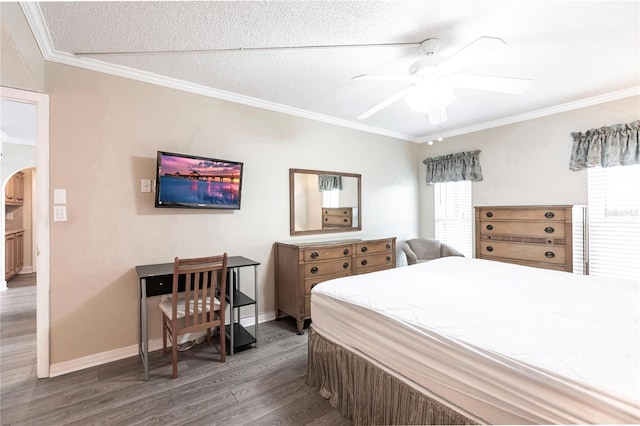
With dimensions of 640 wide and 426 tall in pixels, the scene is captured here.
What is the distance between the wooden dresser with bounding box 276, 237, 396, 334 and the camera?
121 inches

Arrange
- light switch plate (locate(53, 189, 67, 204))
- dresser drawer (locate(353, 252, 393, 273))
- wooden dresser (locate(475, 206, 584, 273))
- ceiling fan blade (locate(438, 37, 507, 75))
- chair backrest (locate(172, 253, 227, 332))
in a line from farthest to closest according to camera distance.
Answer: dresser drawer (locate(353, 252, 393, 273)), wooden dresser (locate(475, 206, 584, 273)), light switch plate (locate(53, 189, 67, 204)), chair backrest (locate(172, 253, 227, 332)), ceiling fan blade (locate(438, 37, 507, 75))

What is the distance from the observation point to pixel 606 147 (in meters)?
3.08

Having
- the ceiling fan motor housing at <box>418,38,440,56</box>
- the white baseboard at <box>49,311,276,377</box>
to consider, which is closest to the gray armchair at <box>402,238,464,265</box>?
the ceiling fan motor housing at <box>418,38,440,56</box>

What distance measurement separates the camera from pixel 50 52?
2.21 m

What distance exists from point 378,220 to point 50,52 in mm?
4023

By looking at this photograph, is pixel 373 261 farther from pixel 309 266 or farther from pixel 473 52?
pixel 473 52

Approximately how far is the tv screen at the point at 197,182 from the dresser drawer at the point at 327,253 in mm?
926

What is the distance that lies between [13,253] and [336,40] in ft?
23.1

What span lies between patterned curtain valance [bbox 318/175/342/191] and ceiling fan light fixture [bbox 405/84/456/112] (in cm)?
183

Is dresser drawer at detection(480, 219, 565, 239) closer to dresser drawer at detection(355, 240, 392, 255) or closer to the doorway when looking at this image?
dresser drawer at detection(355, 240, 392, 255)

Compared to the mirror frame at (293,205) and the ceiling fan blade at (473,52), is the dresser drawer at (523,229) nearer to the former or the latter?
the mirror frame at (293,205)

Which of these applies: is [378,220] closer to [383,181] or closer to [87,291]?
[383,181]

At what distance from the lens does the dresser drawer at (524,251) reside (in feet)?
10.1

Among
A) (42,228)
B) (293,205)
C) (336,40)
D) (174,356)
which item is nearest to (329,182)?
(293,205)
